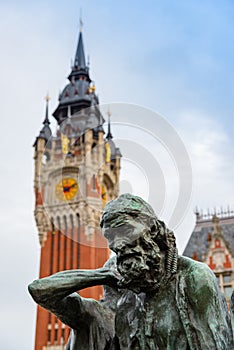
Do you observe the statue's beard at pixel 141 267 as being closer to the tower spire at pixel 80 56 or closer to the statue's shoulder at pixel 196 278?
the statue's shoulder at pixel 196 278

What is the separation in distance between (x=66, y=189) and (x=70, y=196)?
697 mm

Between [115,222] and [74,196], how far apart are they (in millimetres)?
34026

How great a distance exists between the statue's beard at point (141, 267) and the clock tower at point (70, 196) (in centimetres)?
3114

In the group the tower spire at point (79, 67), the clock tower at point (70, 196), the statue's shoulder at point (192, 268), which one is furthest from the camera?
the tower spire at point (79, 67)

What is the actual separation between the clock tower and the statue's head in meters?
31.1

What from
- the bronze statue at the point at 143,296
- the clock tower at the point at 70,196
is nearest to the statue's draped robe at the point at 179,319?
the bronze statue at the point at 143,296

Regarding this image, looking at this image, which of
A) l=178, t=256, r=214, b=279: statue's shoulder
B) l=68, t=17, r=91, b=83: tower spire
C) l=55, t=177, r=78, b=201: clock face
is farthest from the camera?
l=68, t=17, r=91, b=83: tower spire

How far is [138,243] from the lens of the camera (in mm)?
2037

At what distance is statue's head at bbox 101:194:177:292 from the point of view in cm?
203

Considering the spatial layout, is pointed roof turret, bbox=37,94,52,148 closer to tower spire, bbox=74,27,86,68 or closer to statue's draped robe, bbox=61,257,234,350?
tower spire, bbox=74,27,86,68

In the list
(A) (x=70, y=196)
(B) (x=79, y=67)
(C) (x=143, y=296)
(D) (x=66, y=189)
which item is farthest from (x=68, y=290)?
(B) (x=79, y=67)

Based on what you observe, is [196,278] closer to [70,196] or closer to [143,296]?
[143,296]

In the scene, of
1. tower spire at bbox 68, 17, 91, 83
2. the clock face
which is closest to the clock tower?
the clock face

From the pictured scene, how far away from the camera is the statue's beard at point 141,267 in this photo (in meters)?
2.02
